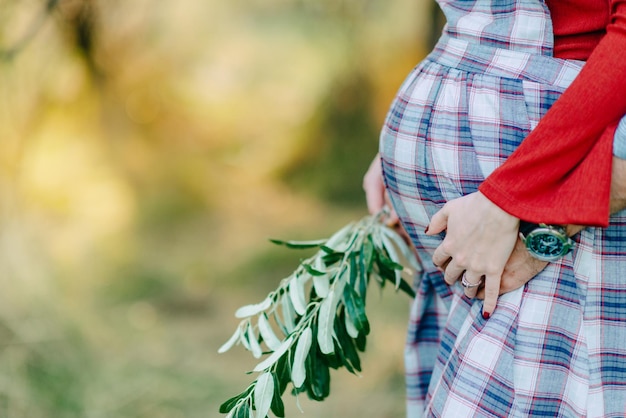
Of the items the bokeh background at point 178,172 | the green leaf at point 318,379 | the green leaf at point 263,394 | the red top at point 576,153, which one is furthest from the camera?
the bokeh background at point 178,172

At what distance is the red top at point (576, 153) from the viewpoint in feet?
2.61

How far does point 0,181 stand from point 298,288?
1.74 m

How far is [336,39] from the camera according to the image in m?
2.79

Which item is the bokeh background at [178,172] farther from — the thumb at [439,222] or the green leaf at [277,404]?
the thumb at [439,222]

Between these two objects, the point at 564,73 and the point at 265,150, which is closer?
the point at 564,73

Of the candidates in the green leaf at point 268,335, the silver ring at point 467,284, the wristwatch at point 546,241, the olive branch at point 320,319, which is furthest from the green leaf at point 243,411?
the wristwatch at point 546,241

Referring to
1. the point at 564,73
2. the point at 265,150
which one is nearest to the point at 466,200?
the point at 564,73

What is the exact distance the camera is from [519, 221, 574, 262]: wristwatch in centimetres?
83

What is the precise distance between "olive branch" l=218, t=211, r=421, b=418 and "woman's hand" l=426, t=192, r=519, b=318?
0.28 meters

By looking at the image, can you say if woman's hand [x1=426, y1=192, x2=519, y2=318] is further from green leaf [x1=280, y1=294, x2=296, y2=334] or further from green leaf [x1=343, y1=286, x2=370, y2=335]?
green leaf [x1=280, y1=294, x2=296, y2=334]

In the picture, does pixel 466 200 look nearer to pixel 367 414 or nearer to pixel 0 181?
pixel 367 414

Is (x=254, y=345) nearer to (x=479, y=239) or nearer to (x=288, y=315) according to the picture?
(x=288, y=315)

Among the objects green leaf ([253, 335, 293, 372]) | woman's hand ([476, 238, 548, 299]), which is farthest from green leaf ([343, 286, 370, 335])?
woman's hand ([476, 238, 548, 299])

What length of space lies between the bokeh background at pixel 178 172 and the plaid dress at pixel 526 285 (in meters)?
1.63
